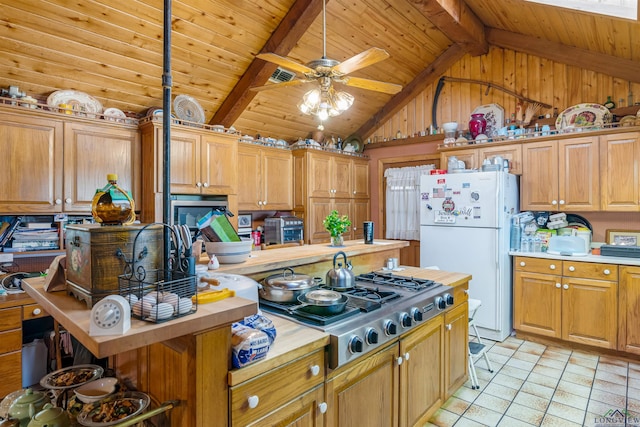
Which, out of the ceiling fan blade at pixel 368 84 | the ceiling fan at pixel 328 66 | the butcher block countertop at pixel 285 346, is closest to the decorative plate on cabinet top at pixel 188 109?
the ceiling fan at pixel 328 66

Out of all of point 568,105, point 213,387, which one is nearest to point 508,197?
point 568,105

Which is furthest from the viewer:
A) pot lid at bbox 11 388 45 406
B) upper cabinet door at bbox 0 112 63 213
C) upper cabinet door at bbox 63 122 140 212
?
upper cabinet door at bbox 63 122 140 212

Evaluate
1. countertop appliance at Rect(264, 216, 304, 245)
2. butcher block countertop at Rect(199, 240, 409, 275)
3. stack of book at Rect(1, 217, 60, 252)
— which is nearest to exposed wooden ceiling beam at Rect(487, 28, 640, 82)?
butcher block countertop at Rect(199, 240, 409, 275)

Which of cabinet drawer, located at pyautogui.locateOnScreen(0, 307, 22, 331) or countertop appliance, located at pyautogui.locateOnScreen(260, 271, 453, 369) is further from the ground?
countertop appliance, located at pyautogui.locateOnScreen(260, 271, 453, 369)

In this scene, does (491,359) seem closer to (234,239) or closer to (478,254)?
(478,254)

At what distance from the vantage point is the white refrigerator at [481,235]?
3.76m

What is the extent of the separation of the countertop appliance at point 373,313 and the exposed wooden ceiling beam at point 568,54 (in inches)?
125

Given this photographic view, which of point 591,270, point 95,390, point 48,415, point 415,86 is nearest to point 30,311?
point 95,390

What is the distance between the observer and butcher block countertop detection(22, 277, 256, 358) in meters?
0.86

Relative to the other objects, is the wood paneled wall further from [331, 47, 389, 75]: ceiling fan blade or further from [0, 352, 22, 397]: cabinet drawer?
[0, 352, 22, 397]: cabinet drawer

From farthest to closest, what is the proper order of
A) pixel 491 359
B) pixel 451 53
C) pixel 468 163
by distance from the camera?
pixel 451 53 → pixel 468 163 → pixel 491 359

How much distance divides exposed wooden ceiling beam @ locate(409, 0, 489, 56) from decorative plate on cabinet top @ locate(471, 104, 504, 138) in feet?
2.36

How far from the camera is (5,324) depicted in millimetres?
2449

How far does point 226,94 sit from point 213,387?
3477 millimetres
